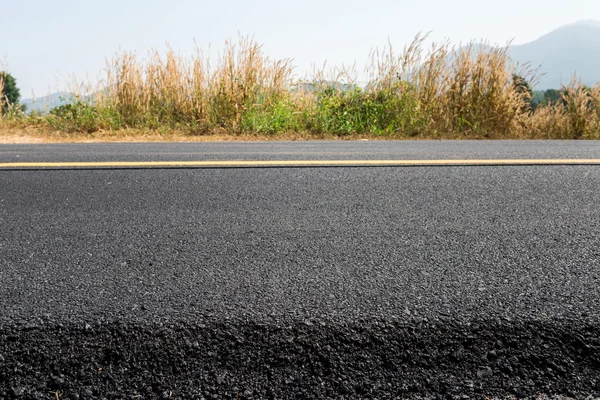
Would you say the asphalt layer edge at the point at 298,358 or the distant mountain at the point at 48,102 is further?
the distant mountain at the point at 48,102

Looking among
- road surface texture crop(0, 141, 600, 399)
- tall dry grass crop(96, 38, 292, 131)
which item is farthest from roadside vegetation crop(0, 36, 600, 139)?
road surface texture crop(0, 141, 600, 399)

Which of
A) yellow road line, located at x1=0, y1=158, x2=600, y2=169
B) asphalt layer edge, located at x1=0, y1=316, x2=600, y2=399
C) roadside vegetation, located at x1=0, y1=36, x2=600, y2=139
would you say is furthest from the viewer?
roadside vegetation, located at x1=0, y1=36, x2=600, y2=139

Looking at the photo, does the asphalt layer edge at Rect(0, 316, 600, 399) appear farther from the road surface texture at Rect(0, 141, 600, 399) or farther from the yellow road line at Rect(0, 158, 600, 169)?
the yellow road line at Rect(0, 158, 600, 169)

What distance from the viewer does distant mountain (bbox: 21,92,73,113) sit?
31.8ft

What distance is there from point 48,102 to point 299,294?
9.66m

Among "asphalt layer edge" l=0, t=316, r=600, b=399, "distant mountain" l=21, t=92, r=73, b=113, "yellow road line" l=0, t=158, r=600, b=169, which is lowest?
"asphalt layer edge" l=0, t=316, r=600, b=399

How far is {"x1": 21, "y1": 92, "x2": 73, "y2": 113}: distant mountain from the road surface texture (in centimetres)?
650

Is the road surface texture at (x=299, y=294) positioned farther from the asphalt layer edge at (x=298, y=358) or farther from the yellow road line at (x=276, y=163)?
the yellow road line at (x=276, y=163)

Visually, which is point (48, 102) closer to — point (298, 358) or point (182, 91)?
point (182, 91)

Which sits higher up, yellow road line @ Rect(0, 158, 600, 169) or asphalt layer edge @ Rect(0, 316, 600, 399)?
yellow road line @ Rect(0, 158, 600, 169)

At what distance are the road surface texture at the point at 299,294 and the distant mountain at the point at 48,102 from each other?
6.50 meters

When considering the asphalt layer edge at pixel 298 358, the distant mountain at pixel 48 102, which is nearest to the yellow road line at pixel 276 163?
the asphalt layer edge at pixel 298 358

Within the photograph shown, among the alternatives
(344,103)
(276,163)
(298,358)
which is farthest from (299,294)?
(344,103)

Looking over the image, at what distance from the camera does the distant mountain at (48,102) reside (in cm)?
970
